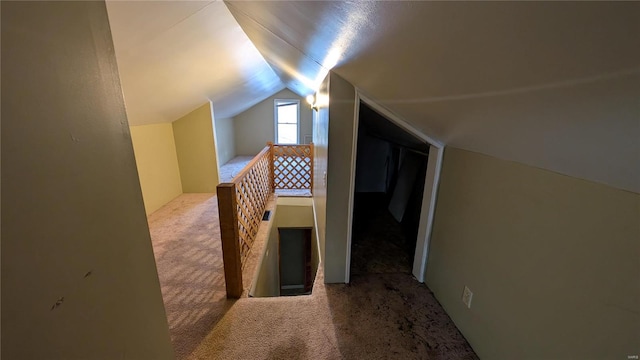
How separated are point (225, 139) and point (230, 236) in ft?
16.2

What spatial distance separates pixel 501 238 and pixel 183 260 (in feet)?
8.71

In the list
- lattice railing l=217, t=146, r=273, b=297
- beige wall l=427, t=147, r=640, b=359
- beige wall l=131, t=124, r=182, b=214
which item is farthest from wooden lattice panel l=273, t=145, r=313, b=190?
beige wall l=427, t=147, r=640, b=359

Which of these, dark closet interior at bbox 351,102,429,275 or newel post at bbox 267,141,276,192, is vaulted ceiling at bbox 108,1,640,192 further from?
newel post at bbox 267,141,276,192

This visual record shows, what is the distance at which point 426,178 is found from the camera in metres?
2.03

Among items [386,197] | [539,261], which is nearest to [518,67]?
[539,261]

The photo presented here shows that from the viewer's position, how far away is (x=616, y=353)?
2.70ft

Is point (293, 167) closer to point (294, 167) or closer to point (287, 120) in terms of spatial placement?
point (294, 167)

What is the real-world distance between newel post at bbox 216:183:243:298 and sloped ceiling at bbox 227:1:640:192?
1.21 metres

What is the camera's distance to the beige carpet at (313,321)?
1539 millimetres

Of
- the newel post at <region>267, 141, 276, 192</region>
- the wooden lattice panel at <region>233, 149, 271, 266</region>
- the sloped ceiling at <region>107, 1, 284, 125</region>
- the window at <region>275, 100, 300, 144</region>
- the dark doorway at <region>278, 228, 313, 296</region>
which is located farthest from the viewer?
the window at <region>275, 100, 300, 144</region>

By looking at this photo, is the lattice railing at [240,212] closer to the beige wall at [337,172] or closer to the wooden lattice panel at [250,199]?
the wooden lattice panel at [250,199]

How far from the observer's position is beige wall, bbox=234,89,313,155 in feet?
23.2

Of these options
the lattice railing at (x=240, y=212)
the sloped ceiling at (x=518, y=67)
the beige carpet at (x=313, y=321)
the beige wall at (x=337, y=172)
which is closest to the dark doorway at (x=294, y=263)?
the lattice railing at (x=240, y=212)

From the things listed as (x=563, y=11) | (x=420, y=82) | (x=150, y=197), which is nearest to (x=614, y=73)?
(x=563, y=11)
